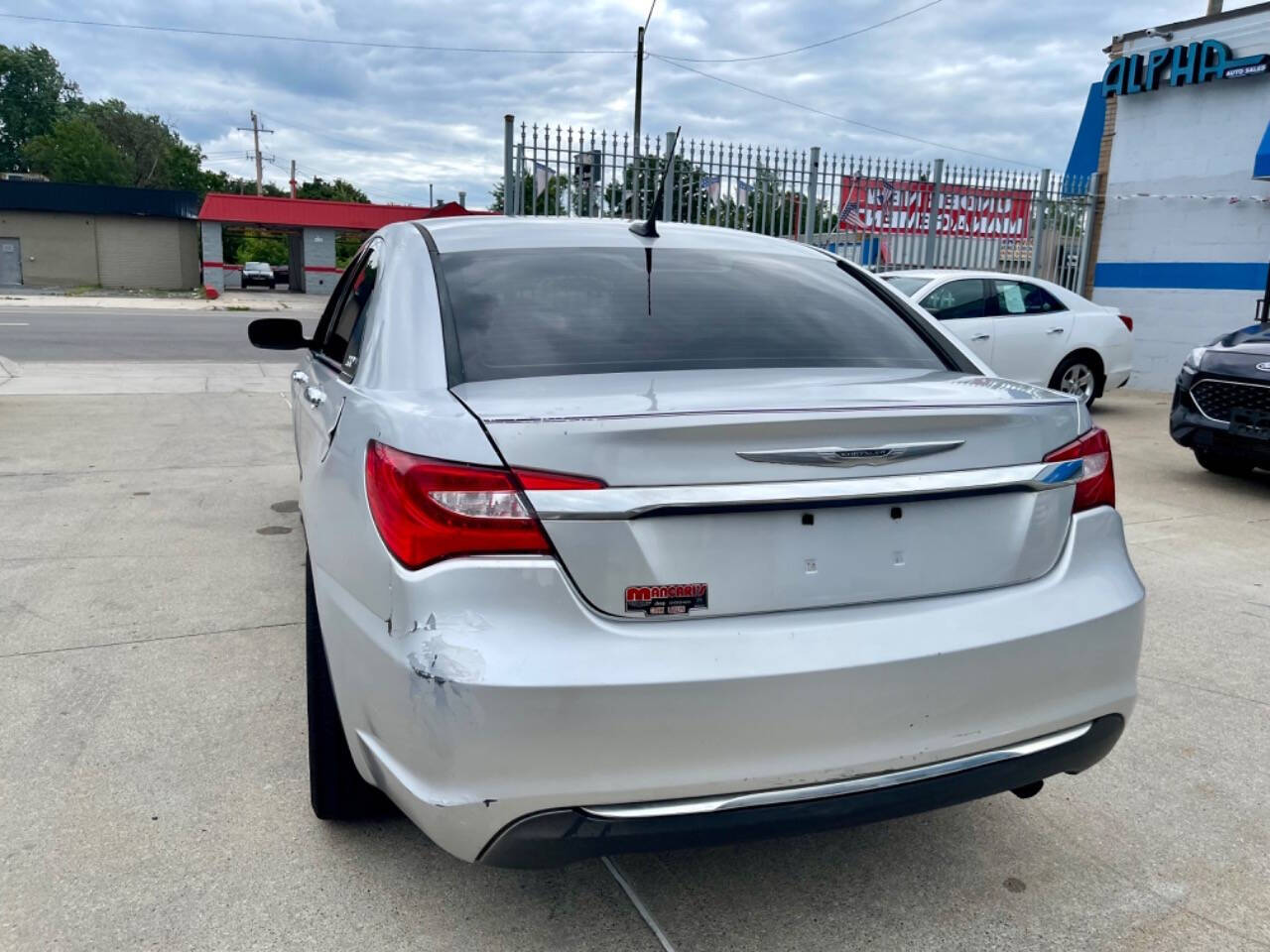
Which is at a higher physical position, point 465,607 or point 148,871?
point 465,607

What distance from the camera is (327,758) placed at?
255cm

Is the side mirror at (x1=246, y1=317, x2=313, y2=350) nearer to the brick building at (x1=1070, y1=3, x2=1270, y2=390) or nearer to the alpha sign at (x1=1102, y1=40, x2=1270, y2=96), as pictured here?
the brick building at (x1=1070, y1=3, x2=1270, y2=390)

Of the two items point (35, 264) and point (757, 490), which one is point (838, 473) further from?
point (35, 264)

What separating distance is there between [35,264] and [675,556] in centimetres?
5329

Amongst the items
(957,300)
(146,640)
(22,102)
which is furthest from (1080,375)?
(22,102)

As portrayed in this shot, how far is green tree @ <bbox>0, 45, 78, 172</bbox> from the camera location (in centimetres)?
8531

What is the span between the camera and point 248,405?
424 inches

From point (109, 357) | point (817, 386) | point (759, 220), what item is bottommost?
point (109, 357)

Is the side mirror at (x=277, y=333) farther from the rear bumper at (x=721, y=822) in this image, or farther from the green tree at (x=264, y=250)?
the green tree at (x=264, y=250)

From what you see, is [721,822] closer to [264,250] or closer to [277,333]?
[277,333]

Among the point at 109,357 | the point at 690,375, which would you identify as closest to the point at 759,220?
the point at 109,357

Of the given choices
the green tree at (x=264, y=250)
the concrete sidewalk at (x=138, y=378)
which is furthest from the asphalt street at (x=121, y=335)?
the green tree at (x=264, y=250)

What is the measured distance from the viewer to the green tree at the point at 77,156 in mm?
73500

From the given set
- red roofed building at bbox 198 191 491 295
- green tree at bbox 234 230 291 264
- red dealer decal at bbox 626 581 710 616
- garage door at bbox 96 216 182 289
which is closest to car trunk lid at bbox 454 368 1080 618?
red dealer decal at bbox 626 581 710 616
